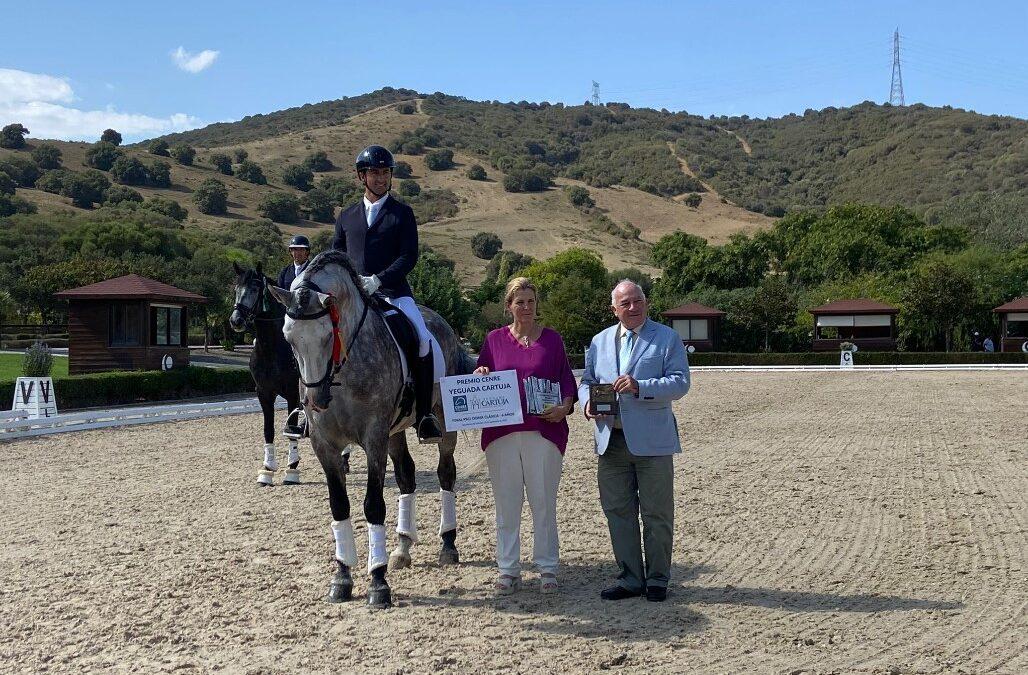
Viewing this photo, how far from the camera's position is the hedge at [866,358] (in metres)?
45.0

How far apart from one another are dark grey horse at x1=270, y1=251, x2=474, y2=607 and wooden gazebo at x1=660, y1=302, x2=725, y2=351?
52.4m

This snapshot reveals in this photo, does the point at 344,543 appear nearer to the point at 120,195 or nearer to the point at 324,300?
the point at 324,300

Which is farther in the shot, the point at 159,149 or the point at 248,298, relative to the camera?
the point at 159,149

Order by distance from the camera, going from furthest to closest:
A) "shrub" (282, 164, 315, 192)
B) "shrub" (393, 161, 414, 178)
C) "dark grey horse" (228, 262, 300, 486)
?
1. "shrub" (393, 161, 414, 178)
2. "shrub" (282, 164, 315, 192)
3. "dark grey horse" (228, 262, 300, 486)

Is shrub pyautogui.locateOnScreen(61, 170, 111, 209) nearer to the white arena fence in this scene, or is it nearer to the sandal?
the white arena fence

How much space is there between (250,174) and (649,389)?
131580 mm

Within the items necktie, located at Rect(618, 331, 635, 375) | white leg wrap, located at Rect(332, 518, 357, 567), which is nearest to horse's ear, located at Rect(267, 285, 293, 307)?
white leg wrap, located at Rect(332, 518, 357, 567)

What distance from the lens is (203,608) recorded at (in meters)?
5.60

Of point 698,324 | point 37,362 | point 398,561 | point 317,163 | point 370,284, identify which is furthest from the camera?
point 317,163

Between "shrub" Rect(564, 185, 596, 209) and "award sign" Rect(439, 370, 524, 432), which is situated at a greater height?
"shrub" Rect(564, 185, 596, 209)

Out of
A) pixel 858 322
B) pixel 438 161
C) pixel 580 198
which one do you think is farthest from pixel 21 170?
pixel 858 322

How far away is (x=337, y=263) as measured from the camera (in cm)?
584

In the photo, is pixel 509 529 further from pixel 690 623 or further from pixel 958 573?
pixel 958 573

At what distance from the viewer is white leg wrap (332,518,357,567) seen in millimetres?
5777
